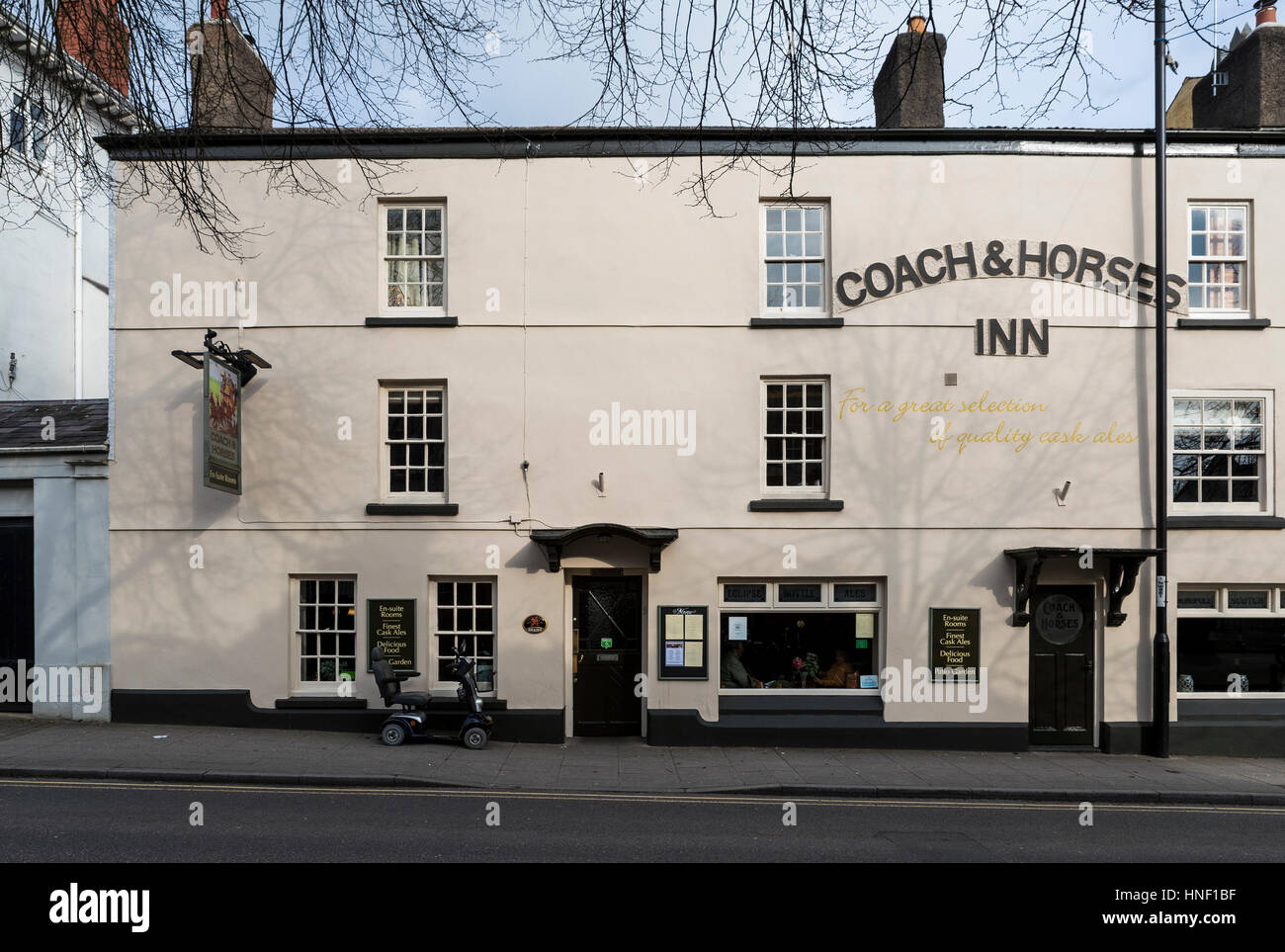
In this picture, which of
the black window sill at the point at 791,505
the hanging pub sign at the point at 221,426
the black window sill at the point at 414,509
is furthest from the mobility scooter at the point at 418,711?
the black window sill at the point at 791,505

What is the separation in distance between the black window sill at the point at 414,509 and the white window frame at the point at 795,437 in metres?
4.60

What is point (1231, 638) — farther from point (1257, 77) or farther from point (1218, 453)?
point (1257, 77)

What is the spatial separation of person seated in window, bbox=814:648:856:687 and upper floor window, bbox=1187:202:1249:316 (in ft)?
24.5

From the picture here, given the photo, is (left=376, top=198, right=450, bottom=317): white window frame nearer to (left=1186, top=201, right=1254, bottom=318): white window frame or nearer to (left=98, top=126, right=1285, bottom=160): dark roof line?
(left=98, top=126, right=1285, bottom=160): dark roof line

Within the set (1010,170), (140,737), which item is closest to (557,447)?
(140,737)

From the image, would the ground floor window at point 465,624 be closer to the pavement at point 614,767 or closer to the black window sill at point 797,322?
the pavement at point 614,767

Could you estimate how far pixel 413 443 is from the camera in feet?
43.9

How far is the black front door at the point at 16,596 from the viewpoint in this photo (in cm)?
1352

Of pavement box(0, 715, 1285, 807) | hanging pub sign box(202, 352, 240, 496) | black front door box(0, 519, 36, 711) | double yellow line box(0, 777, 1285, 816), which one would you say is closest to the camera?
double yellow line box(0, 777, 1285, 816)

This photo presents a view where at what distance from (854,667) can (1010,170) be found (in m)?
7.87

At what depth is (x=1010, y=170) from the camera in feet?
43.9

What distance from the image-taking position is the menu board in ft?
42.5

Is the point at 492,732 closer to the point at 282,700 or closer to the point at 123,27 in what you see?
the point at 282,700

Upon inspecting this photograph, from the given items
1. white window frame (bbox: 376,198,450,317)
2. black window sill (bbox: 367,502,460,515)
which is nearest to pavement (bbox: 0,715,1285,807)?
black window sill (bbox: 367,502,460,515)
